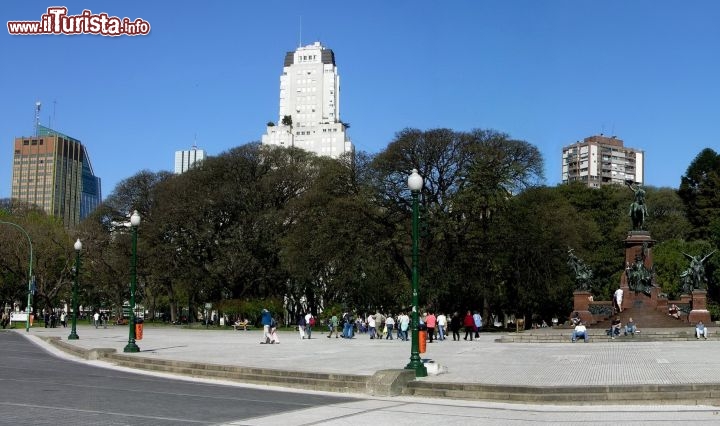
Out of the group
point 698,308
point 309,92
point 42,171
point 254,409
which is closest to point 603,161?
point 309,92

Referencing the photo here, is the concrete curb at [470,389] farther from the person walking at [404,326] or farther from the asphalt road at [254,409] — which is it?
the person walking at [404,326]

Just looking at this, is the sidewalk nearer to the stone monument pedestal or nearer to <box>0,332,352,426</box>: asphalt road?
<box>0,332,352,426</box>: asphalt road

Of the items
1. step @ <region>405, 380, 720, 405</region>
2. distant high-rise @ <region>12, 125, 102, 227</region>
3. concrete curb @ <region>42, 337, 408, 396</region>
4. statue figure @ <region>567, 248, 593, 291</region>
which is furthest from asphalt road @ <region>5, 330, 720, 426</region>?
distant high-rise @ <region>12, 125, 102, 227</region>

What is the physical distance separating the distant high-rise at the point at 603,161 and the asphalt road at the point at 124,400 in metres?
155

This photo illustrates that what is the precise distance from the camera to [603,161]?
170m

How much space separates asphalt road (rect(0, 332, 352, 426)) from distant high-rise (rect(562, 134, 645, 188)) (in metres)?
155

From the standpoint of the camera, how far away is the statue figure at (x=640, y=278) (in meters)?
42.8

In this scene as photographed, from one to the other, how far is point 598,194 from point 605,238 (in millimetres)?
5166

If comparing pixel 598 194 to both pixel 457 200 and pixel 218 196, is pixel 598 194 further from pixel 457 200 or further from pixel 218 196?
pixel 218 196

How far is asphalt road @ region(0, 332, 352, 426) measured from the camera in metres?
12.4

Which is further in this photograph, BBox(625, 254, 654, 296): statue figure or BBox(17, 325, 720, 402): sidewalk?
BBox(625, 254, 654, 296): statue figure

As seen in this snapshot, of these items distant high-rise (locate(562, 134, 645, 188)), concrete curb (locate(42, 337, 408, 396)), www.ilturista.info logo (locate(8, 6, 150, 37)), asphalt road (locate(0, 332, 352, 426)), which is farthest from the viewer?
distant high-rise (locate(562, 134, 645, 188))

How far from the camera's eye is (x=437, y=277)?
49938mm

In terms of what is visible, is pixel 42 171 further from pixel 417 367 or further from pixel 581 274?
pixel 417 367
